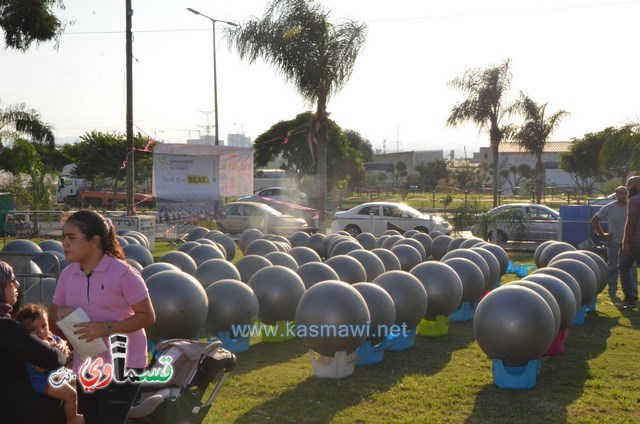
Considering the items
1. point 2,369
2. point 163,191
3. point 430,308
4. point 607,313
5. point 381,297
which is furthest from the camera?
point 163,191

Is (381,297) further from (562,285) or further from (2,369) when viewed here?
(2,369)

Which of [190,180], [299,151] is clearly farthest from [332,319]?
[299,151]

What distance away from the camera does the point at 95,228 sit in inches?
181

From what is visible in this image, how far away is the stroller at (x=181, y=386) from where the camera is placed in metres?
5.16

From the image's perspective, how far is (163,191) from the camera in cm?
2527

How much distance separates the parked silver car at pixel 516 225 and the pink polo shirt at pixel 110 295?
2045cm

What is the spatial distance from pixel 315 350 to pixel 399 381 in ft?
3.60

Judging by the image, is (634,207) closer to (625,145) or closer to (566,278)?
(566,278)

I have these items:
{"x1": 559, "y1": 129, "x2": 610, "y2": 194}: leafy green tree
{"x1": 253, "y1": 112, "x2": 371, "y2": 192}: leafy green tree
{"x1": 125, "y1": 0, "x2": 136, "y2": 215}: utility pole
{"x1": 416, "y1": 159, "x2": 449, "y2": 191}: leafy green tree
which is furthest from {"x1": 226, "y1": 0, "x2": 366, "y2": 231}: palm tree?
{"x1": 416, "y1": 159, "x2": 449, "y2": 191}: leafy green tree

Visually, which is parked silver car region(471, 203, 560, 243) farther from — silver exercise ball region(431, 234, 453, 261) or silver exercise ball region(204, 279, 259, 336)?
silver exercise ball region(204, 279, 259, 336)

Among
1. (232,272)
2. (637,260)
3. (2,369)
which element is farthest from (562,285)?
(2,369)

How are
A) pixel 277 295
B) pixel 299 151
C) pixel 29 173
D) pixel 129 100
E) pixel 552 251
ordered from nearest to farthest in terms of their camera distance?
pixel 277 295 → pixel 552 251 → pixel 129 100 → pixel 29 173 → pixel 299 151

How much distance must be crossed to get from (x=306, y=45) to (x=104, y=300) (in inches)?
793

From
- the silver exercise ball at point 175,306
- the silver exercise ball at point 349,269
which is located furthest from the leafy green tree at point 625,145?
the silver exercise ball at point 175,306
